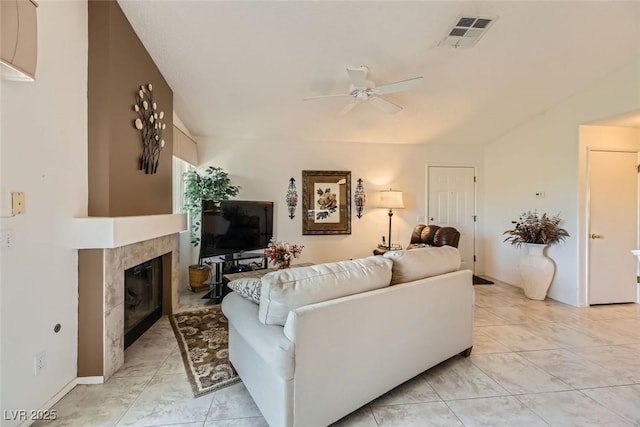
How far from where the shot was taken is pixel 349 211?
5.24 metres

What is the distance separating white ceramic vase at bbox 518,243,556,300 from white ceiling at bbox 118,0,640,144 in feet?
6.69

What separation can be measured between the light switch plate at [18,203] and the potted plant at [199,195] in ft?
8.36

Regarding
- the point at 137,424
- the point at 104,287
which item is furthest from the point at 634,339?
the point at 104,287

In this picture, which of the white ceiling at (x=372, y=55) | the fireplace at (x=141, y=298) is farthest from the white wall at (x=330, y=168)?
the fireplace at (x=141, y=298)

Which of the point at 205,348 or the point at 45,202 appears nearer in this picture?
the point at 45,202

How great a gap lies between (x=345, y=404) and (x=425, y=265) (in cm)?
109

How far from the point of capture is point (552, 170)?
13.7 feet

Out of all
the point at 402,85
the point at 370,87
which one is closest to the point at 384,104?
the point at 370,87

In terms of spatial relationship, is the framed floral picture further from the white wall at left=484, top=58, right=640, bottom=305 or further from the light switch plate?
the light switch plate

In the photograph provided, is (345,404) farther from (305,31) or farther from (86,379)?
(305,31)

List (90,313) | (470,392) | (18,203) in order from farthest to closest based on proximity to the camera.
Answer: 1. (90,313)
2. (470,392)
3. (18,203)

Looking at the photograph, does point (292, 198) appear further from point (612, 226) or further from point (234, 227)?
point (612, 226)

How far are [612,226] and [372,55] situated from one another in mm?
3897

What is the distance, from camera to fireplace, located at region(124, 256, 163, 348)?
108 inches
